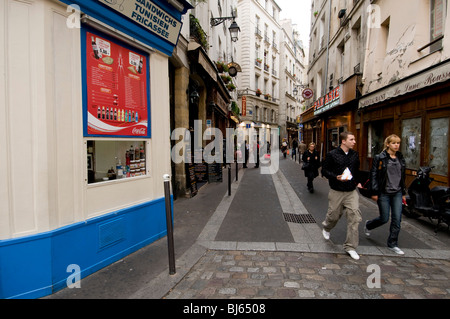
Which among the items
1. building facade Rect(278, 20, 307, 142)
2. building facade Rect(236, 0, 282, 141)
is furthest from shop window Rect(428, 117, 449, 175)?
building facade Rect(278, 20, 307, 142)

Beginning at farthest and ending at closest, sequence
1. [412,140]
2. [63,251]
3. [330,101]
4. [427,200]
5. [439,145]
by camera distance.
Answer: [330,101], [412,140], [439,145], [427,200], [63,251]

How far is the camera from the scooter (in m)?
4.37

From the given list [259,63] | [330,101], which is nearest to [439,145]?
[330,101]

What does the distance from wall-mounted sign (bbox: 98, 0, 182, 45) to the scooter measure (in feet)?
17.5

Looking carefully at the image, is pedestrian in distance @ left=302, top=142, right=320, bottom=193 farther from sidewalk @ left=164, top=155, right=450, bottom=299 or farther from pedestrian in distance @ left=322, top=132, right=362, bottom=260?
pedestrian in distance @ left=322, top=132, right=362, bottom=260

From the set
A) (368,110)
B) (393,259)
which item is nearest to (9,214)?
(393,259)

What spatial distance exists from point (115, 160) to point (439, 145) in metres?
7.72

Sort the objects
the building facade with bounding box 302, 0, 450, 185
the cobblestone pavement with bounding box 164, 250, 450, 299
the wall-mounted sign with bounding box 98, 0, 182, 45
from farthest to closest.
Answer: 1. the building facade with bounding box 302, 0, 450, 185
2. the wall-mounted sign with bounding box 98, 0, 182, 45
3. the cobblestone pavement with bounding box 164, 250, 450, 299

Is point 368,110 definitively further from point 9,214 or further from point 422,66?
point 9,214

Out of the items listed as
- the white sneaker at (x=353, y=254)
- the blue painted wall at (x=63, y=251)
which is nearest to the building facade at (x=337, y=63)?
the white sneaker at (x=353, y=254)

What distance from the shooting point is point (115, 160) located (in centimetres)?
376

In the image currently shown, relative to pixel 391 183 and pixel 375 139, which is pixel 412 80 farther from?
pixel 391 183

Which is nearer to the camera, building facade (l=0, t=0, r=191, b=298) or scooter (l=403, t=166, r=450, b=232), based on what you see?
building facade (l=0, t=0, r=191, b=298)

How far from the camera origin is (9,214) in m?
2.45
